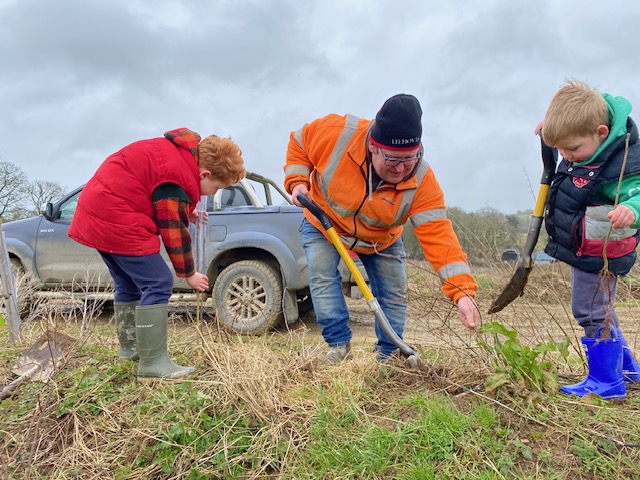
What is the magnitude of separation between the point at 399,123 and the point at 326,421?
5.07 feet

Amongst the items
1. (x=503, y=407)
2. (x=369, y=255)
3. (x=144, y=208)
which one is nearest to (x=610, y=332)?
(x=503, y=407)

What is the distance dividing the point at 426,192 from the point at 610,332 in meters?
1.23

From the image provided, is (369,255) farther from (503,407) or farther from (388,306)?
(503,407)

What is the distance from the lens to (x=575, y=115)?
2418 millimetres

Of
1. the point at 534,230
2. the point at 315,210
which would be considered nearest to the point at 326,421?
the point at 315,210

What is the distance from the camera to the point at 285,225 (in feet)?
18.7

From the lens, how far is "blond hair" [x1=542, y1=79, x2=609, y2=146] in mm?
2416

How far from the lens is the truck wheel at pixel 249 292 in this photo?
548 cm

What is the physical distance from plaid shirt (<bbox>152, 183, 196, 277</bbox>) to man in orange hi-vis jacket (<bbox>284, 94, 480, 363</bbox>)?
67cm

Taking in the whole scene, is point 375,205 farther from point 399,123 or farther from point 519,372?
point 519,372

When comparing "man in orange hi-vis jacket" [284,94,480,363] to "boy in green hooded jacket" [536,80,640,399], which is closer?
"boy in green hooded jacket" [536,80,640,399]

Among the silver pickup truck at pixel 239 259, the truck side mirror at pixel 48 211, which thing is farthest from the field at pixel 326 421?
the truck side mirror at pixel 48 211

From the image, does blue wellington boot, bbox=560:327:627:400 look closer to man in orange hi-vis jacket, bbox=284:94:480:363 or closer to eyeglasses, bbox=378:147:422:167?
man in orange hi-vis jacket, bbox=284:94:480:363

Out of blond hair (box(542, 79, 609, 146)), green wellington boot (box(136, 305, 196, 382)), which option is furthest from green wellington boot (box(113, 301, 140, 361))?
blond hair (box(542, 79, 609, 146))
